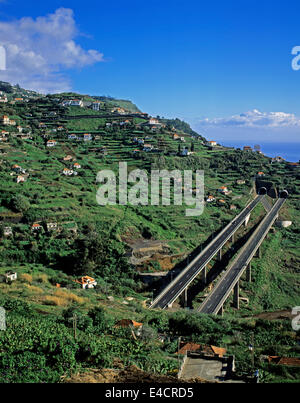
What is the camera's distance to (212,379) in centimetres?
1426

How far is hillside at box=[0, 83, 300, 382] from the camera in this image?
1533cm

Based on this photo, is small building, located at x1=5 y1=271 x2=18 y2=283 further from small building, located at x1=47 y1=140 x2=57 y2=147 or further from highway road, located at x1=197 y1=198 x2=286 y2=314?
small building, located at x1=47 y1=140 x2=57 y2=147

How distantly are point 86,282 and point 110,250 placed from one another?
7.11 metres

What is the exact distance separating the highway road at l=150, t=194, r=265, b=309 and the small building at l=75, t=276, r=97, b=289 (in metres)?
5.73

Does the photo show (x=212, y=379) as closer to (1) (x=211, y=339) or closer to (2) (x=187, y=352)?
(2) (x=187, y=352)

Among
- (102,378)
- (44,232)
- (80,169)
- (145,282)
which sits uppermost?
(80,169)

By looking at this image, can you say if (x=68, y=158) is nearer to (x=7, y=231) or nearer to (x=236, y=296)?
(x=7, y=231)

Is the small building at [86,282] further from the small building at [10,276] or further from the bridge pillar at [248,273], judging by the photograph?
the bridge pillar at [248,273]

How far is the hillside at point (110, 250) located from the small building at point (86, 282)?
507 millimetres

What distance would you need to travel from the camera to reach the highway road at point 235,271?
31359 mm

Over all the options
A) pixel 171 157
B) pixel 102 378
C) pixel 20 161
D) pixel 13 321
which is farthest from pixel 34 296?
pixel 171 157

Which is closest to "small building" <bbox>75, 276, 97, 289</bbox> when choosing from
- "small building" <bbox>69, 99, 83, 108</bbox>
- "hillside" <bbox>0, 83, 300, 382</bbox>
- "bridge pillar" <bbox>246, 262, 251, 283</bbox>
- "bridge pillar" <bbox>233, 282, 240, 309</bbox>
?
"hillside" <bbox>0, 83, 300, 382</bbox>

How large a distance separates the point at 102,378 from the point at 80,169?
49978mm

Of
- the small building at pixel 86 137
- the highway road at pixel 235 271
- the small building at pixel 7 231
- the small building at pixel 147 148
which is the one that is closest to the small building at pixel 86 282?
the highway road at pixel 235 271
